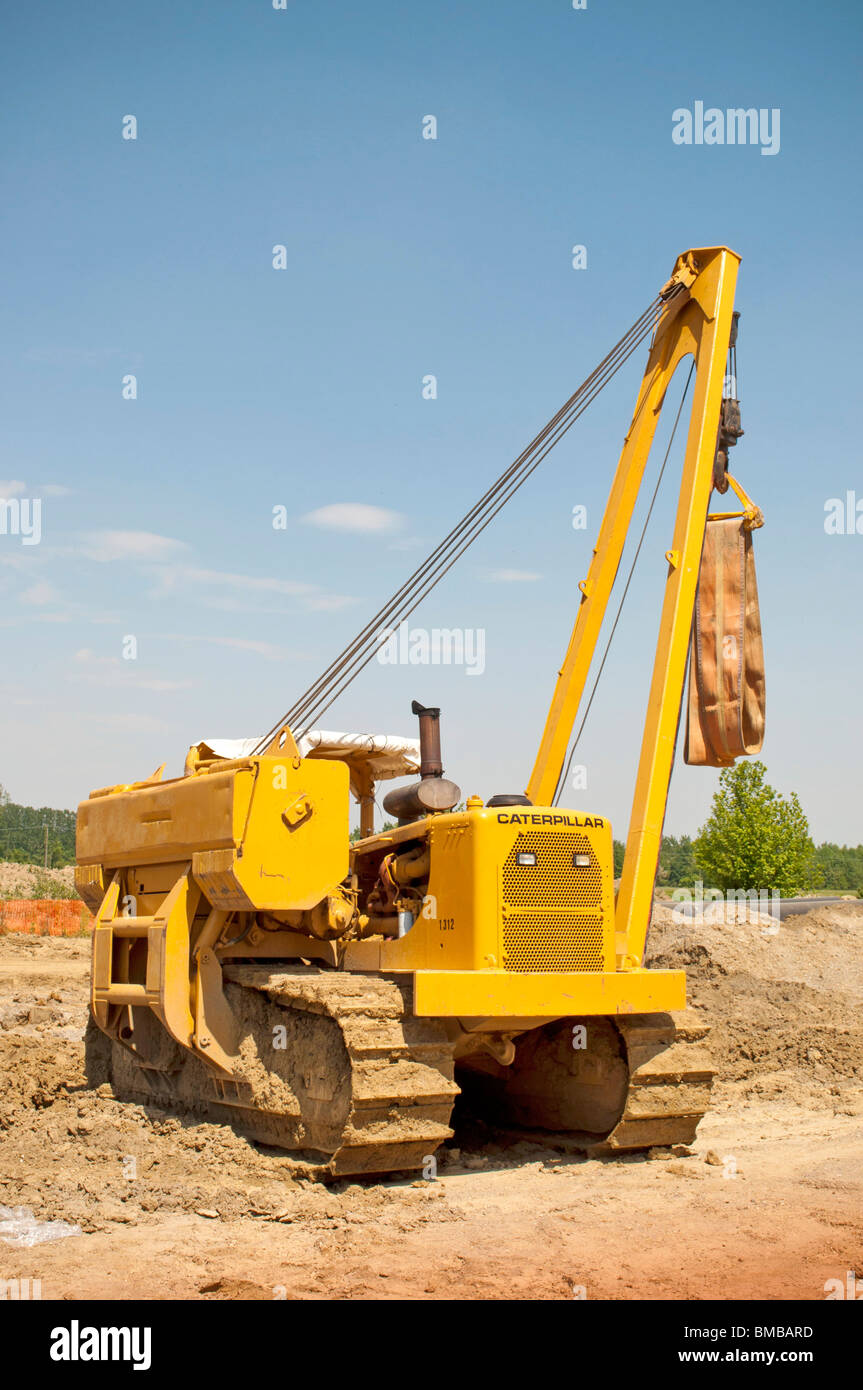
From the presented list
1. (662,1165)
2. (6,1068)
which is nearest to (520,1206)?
(662,1165)

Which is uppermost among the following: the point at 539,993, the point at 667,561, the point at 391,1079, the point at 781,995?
the point at 667,561

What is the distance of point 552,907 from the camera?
345 inches

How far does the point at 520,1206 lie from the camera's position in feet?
25.3

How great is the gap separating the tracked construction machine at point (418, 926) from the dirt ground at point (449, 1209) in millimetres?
417

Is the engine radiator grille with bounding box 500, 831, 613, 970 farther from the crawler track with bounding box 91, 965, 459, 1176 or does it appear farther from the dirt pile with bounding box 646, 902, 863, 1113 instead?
the dirt pile with bounding box 646, 902, 863, 1113

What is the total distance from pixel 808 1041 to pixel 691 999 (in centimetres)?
260

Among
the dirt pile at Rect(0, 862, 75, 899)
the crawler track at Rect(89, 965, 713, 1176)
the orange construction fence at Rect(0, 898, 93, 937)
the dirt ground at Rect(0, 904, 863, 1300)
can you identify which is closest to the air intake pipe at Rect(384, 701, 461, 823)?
the crawler track at Rect(89, 965, 713, 1176)

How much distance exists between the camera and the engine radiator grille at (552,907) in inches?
338

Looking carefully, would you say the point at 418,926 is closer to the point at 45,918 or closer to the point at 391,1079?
the point at 391,1079

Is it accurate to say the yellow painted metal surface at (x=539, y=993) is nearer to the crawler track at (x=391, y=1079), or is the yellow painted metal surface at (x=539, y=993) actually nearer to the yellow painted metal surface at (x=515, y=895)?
the yellow painted metal surface at (x=515, y=895)

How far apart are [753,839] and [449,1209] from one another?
30.1 m

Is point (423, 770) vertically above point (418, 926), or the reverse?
point (423, 770)

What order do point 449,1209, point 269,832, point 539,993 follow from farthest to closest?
point 269,832 → point 539,993 → point 449,1209

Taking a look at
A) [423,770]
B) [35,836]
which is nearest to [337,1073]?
[423,770]
